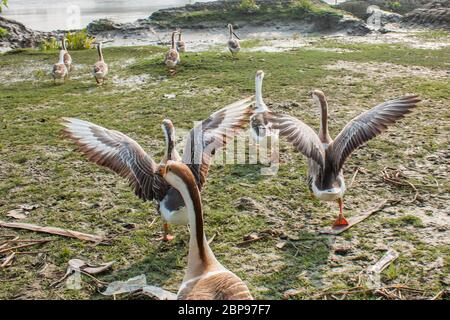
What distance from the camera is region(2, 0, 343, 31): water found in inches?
1062

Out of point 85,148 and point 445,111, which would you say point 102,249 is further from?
point 445,111

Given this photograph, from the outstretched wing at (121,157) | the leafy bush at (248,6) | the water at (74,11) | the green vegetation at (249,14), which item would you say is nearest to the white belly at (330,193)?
the outstretched wing at (121,157)

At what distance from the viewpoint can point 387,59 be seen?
13.1 m

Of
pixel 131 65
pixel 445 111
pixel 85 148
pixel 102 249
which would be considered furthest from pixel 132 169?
pixel 131 65

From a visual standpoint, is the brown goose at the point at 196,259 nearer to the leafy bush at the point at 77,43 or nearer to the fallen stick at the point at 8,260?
the fallen stick at the point at 8,260

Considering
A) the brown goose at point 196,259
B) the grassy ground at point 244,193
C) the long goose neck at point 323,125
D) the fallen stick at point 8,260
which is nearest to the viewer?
the brown goose at point 196,259

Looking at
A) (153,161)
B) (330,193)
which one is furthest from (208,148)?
(330,193)

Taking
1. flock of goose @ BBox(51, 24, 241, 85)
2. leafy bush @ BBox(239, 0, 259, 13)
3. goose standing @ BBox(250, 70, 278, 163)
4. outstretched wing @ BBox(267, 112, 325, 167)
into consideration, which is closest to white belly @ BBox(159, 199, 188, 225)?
outstretched wing @ BBox(267, 112, 325, 167)

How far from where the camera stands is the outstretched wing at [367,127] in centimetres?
562

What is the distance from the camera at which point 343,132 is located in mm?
5707

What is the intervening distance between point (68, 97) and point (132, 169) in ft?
20.9

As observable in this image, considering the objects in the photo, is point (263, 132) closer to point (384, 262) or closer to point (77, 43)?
point (384, 262)

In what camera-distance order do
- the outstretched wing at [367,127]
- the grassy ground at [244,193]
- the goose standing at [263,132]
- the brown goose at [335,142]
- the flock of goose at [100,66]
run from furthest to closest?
the flock of goose at [100,66]
the goose standing at [263,132]
the outstretched wing at [367,127]
the brown goose at [335,142]
the grassy ground at [244,193]

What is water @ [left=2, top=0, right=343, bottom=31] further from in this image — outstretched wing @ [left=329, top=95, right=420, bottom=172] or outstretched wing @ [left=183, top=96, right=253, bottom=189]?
outstretched wing @ [left=329, top=95, right=420, bottom=172]
